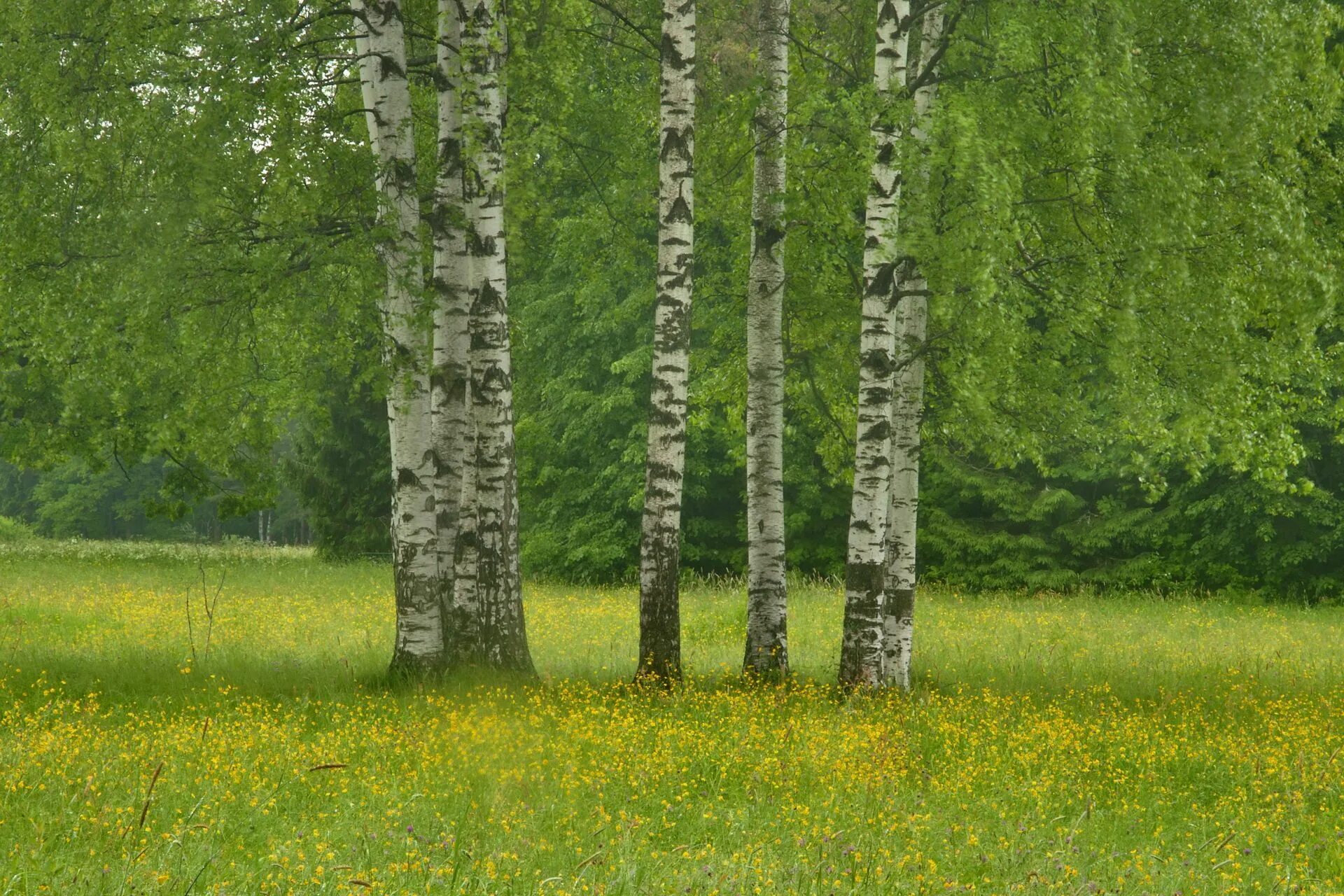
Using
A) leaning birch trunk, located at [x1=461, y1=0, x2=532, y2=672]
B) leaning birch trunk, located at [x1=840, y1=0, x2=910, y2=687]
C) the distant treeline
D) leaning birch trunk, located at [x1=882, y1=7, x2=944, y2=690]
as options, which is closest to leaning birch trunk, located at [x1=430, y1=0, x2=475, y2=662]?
leaning birch trunk, located at [x1=461, y1=0, x2=532, y2=672]

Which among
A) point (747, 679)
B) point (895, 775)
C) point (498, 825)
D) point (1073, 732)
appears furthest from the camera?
point (747, 679)

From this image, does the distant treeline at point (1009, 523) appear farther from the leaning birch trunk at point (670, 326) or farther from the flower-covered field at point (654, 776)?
the leaning birch trunk at point (670, 326)

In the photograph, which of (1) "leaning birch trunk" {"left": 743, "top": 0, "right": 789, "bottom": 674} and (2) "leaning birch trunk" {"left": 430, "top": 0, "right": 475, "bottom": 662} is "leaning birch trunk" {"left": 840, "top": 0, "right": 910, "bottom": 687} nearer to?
(1) "leaning birch trunk" {"left": 743, "top": 0, "right": 789, "bottom": 674}

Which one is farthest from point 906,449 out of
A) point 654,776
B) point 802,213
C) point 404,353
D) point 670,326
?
point 654,776

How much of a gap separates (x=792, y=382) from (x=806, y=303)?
123cm

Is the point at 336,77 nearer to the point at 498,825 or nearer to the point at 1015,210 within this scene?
the point at 1015,210

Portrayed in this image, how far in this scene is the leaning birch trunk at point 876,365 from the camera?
34.6 ft

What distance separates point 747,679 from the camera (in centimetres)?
1138

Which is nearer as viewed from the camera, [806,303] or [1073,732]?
[1073,732]

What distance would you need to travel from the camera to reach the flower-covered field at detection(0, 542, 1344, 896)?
571cm

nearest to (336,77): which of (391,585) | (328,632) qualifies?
(328,632)

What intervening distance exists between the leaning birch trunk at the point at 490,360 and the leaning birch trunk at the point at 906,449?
139 inches

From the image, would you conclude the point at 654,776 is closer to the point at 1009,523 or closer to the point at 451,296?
the point at 451,296

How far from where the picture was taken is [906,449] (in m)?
11.6
